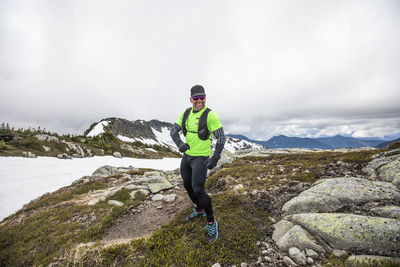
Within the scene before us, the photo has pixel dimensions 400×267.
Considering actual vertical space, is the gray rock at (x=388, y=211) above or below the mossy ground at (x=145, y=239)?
above

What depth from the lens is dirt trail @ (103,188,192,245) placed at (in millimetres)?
5568

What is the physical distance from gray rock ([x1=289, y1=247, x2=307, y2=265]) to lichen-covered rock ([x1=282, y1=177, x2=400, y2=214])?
1839mm

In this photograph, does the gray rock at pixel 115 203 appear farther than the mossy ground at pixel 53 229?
Yes

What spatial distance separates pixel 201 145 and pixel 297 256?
11.6ft

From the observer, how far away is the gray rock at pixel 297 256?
3.51 meters

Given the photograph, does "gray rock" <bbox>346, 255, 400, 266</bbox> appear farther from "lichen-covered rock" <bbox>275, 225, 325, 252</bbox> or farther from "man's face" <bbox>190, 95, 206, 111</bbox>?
"man's face" <bbox>190, 95, 206, 111</bbox>

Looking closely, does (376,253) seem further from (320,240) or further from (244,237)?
(244,237)

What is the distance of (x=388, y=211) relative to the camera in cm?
427

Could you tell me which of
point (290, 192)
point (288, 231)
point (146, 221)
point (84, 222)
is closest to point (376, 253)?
point (288, 231)

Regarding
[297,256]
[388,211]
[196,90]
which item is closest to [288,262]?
[297,256]

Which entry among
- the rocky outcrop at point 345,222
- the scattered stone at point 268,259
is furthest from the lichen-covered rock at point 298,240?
the scattered stone at point 268,259

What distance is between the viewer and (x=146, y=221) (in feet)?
21.6

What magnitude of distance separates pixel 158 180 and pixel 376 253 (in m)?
10.4

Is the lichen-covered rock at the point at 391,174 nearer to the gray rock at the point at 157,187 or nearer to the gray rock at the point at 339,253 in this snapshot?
the gray rock at the point at 339,253
